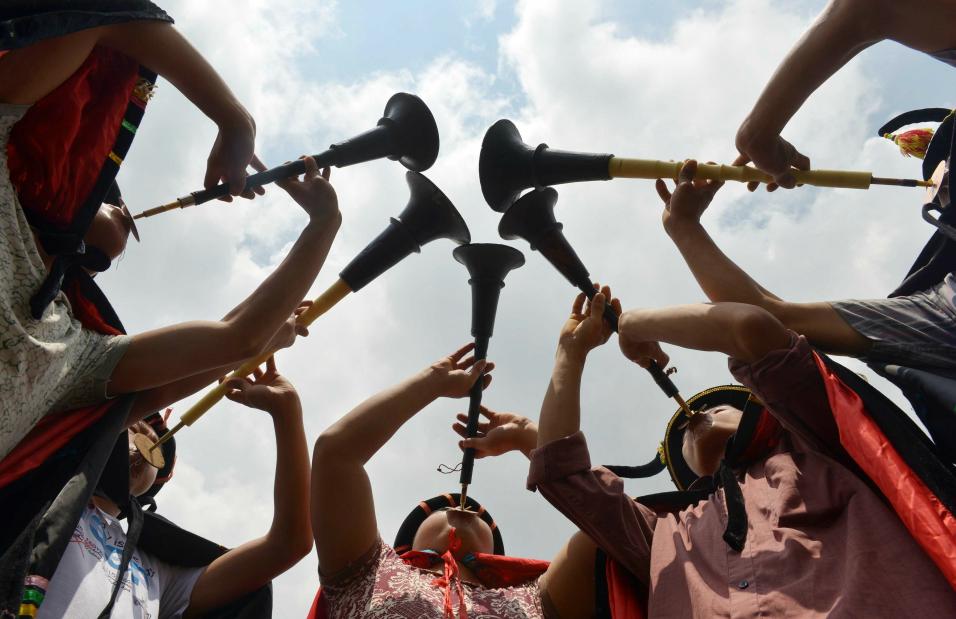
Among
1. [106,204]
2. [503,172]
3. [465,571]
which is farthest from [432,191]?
[465,571]

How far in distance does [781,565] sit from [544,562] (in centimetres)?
167

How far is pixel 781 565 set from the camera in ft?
10.4

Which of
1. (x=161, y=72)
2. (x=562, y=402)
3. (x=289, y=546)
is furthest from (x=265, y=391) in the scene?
(x=161, y=72)

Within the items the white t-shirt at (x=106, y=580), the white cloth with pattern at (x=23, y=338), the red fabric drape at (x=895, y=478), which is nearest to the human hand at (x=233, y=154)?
the white cloth with pattern at (x=23, y=338)

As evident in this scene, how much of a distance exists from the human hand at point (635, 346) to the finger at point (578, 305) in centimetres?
47

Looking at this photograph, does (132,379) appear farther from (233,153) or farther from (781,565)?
(781,565)

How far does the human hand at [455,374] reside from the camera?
15.8 feet

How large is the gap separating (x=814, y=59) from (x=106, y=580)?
4206 mm

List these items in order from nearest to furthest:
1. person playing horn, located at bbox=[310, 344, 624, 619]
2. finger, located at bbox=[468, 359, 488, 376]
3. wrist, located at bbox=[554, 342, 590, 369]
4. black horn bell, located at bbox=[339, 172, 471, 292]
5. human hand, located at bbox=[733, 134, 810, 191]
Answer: human hand, located at bbox=[733, 134, 810, 191] → person playing horn, located at bbox=[310, 344, 624, 619] → wrist, located at bbox=[554, 342, 590, 369] → finger, located at bbox=[468, 359, 488, 376] → black horn bell, located at bbox=[339, 172, 471, 292]

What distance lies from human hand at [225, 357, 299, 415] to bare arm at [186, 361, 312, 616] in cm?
1

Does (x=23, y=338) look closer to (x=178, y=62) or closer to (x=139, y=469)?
(x=178, y=62)

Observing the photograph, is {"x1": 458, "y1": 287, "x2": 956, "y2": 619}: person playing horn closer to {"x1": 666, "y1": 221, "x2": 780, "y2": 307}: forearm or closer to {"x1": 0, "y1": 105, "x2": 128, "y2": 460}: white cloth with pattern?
{"x1": 666, "y1": 221, "x2": 780, "y2": 307}: forearm

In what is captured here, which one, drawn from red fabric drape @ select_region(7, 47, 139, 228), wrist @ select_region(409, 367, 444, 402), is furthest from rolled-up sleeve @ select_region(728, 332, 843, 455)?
red fabric drape @ select_region(7, 47, 139, 228)

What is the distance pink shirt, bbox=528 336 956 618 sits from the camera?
288 centimetres
